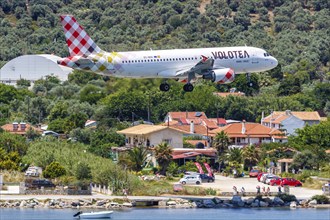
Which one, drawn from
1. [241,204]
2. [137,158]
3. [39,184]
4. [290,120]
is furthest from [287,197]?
[290,120]

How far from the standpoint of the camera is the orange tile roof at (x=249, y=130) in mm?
159500

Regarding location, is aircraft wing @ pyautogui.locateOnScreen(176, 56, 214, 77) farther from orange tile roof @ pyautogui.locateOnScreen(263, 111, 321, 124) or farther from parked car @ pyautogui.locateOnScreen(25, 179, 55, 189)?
orange tile roof @ pyautogui.locateOnScreen(263, 111, 321, 124)

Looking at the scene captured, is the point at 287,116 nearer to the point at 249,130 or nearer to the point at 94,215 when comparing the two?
the point at 249,130

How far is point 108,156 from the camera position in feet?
485

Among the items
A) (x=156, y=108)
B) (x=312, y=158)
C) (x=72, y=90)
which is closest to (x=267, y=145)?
(x=312, y=158)

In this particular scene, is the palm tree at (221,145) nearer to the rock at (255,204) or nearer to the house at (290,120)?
the house at (290,120)

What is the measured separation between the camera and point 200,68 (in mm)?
112688

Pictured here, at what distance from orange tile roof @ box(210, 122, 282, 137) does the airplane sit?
42846 millimetres

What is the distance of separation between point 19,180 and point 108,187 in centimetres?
864

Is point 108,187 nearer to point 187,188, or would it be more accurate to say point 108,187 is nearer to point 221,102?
point 187,188

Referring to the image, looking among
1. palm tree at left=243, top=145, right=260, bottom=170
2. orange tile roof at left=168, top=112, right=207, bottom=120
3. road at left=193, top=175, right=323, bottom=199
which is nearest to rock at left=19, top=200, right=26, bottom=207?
road at left=193, top=175, right=323, bottom=199

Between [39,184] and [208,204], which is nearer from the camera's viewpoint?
[208,204]

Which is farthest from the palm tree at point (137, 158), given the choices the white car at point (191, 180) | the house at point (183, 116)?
the house at point (183, 116)

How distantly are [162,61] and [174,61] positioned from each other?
127cm
